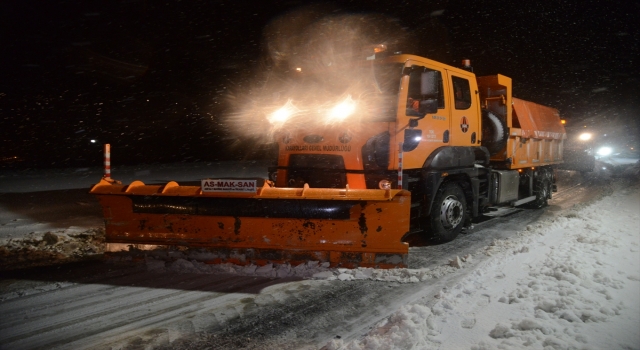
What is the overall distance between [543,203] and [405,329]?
9995mm

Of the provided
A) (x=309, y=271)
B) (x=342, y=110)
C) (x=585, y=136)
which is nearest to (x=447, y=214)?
(x=342, y=110)

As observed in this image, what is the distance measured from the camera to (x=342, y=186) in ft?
21.8

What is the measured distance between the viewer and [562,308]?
13.7 feet

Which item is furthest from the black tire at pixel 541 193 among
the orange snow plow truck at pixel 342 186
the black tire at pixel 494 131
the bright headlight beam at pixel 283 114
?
the bright headlight beam at pixel 283 114

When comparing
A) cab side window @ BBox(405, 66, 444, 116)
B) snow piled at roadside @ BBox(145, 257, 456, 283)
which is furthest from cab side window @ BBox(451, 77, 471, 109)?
snow piled at roadside @ BBox(145, 257, 456, 283)

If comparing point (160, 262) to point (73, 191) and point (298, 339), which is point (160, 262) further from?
point (73, 191)

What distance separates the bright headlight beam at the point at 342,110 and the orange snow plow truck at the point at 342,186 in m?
0.02

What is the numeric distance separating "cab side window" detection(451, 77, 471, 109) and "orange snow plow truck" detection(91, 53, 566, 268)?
0.02 metres

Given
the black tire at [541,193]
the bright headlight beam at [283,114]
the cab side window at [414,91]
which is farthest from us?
the black tire at [541,193]

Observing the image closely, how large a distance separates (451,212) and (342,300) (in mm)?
3349

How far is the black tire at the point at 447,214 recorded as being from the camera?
730cm

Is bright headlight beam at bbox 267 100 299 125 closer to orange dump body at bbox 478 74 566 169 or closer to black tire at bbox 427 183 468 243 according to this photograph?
black tire at bbox 427 183 468 243

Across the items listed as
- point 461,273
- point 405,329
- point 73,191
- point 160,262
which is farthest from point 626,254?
point 73,191

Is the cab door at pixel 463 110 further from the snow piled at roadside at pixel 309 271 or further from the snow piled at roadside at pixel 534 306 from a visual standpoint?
the snow piled at roadside at pixel 309 271
